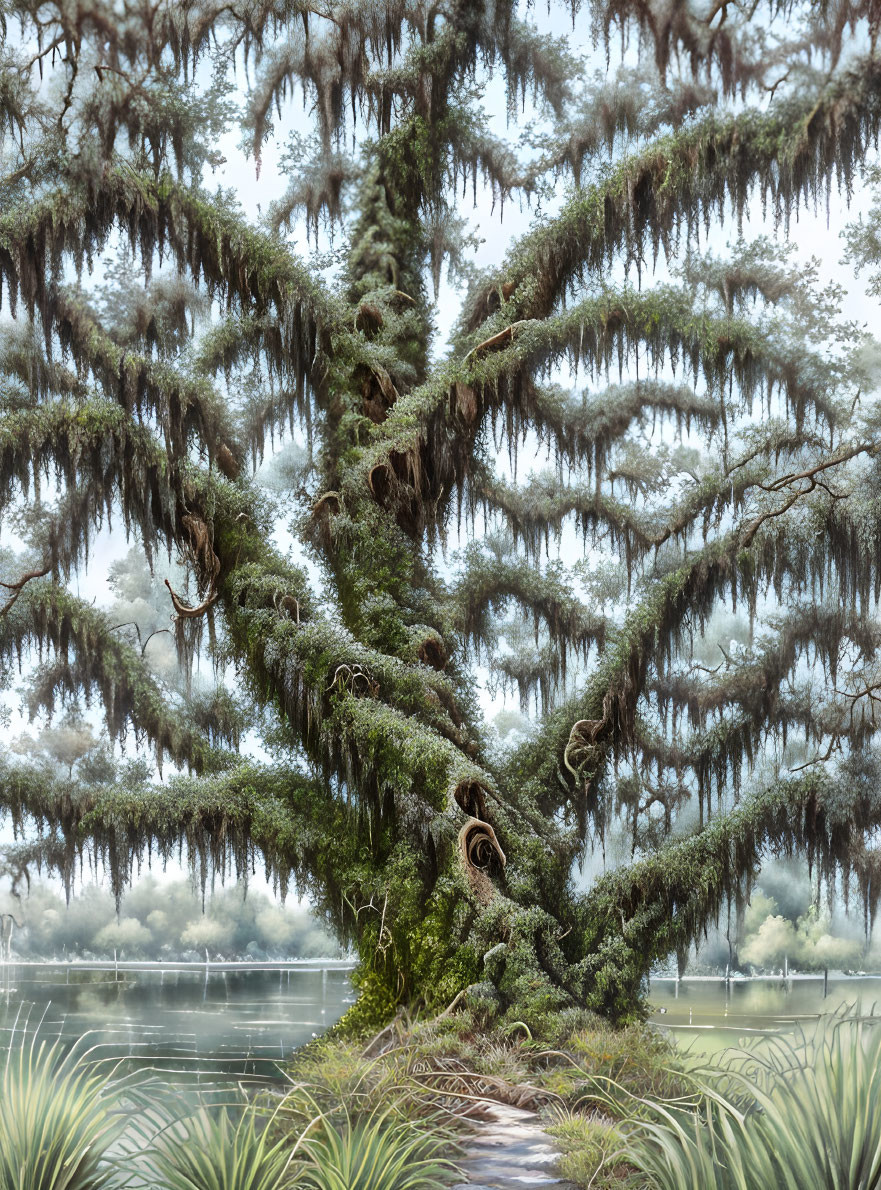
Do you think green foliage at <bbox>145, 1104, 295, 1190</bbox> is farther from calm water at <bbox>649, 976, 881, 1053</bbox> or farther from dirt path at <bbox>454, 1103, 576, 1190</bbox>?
calm water at <bbox>649, 976, 881, 1053</bbox>

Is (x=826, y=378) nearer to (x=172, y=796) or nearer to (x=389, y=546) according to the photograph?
(x=389, y=546)

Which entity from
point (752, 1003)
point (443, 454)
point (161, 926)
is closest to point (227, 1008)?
point (161, 926)

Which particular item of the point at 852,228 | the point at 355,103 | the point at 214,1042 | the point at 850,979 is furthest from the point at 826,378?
the point at 850,979

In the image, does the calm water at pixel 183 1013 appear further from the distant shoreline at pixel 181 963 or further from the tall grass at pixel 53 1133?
the tall grass at pixel 53 1133

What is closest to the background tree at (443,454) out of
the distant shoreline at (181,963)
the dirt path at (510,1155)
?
the dirt path at (510,1155)

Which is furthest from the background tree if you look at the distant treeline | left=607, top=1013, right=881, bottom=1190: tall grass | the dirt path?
the distant treeline

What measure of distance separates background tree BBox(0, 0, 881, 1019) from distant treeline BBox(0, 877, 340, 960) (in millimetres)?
5145

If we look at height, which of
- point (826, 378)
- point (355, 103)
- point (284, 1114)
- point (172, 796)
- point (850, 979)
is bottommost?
point (850, 979)

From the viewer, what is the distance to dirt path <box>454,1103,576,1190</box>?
4508 mm

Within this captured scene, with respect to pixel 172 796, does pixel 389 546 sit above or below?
above

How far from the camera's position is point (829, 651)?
490 inches

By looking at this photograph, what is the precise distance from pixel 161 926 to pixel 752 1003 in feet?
35.8

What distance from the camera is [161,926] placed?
1834cm

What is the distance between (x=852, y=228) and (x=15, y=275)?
9285mm
